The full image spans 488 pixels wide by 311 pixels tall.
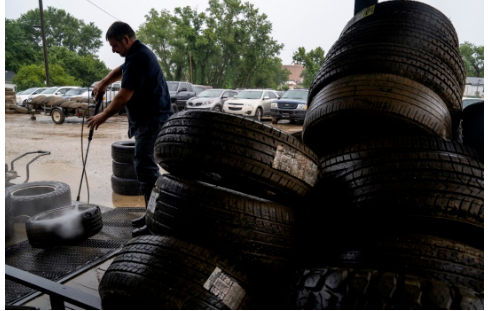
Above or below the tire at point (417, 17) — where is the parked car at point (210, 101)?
below

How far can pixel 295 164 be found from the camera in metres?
1.83

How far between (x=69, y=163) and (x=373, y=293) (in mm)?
6597

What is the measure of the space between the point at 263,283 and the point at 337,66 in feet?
4.90

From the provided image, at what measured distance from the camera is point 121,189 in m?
4.80

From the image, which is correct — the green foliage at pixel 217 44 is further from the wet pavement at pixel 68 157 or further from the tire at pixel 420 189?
the tire at pixel 420 189

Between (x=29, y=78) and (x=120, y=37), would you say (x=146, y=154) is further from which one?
(x=29, y=78)

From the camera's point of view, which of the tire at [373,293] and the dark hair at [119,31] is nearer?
the tire at [373,293]

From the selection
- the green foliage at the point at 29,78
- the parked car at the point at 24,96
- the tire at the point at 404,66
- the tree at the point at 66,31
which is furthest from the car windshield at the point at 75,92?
the tree at the point at 66,31

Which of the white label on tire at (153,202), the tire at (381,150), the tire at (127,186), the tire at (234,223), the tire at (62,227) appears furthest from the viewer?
the tire at (127,186)

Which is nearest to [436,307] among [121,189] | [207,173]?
[207,173]

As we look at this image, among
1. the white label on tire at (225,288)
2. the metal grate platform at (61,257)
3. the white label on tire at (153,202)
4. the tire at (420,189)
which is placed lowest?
the metal grate platform at (61,257)

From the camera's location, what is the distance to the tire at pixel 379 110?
204 cm

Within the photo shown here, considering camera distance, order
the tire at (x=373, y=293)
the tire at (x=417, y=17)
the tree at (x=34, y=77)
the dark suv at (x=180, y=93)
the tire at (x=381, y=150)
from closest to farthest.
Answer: the tire at (x=373, y=293) → the tire at (x=381, y=150) → the tire at (x=417, y=17) → the dark suv at (x=180, y=93) → the tree at (x=34, y=77)

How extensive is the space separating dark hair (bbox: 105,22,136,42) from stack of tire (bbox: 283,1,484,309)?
1.93m
